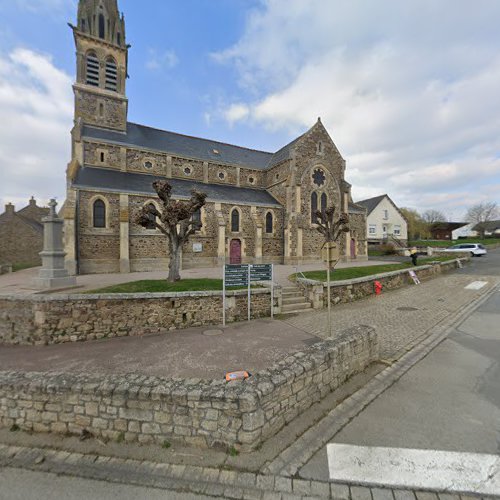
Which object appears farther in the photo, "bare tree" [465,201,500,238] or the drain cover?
"bare tree" [465,201,500,238]

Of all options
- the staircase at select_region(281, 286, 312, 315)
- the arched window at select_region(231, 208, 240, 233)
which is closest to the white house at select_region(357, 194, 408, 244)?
the arched window at select_region(231, 208, 240, 233)

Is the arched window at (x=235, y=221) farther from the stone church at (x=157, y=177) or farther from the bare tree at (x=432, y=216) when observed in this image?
the bare tree at (x=432, y=216)

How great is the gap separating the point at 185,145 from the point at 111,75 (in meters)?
9.06

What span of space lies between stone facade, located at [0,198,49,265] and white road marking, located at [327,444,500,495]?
32344mm

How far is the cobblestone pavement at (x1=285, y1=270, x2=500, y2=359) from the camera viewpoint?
685 centimetres

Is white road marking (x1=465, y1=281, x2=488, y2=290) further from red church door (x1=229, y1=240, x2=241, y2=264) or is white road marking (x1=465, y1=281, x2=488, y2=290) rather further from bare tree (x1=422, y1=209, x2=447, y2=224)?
bare tree (x1=422, y1=209, x2=447, y2=224)

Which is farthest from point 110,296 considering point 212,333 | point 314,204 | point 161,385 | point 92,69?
point 92,69

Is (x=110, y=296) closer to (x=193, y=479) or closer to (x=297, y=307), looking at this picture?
(x=193, y=479)

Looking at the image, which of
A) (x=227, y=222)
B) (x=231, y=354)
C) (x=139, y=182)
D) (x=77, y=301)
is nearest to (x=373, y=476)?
(x=231, y=354)

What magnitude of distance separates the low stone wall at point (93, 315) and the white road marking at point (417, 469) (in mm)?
6119

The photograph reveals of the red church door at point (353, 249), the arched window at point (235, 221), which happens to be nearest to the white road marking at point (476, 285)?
the red church door at point (353, 249)

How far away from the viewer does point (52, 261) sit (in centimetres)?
1015

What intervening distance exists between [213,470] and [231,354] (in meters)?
3.05

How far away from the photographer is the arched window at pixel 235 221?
860 inches
